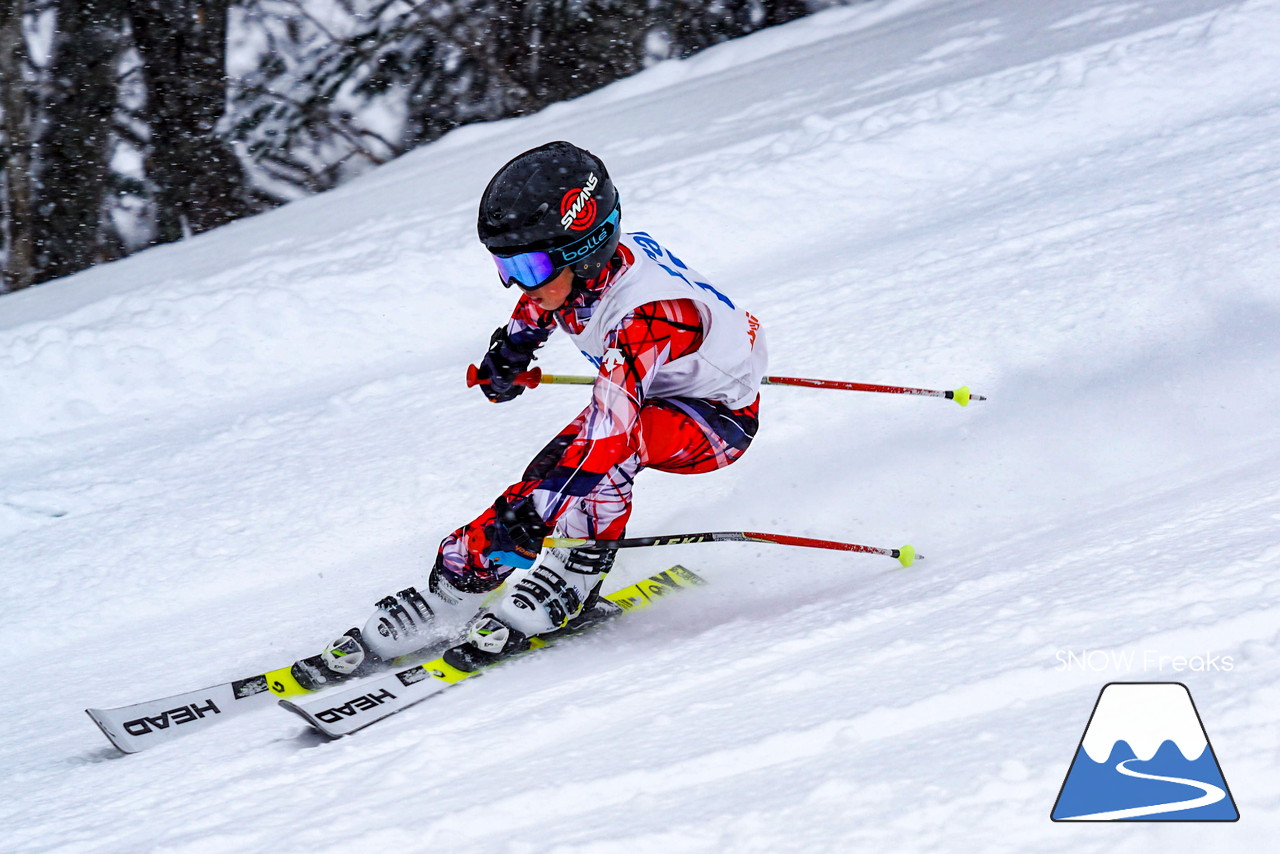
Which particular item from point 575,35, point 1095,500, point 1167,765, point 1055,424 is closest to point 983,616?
point 1167,765

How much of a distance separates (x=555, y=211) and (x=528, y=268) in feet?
0.55

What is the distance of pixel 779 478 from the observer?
3.87 meters

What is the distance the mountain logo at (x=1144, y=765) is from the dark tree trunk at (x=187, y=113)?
9070mm

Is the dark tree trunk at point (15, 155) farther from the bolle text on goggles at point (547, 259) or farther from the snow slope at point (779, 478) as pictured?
the bolle text on goggles at point (547, 259)

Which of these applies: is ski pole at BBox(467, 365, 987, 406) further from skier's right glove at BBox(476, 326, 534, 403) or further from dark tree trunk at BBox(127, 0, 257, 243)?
dark tree trunk at BBox(127, 0, 257, 243)

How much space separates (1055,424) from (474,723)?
2.53 metres

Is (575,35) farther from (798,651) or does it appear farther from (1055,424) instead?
(798,651)

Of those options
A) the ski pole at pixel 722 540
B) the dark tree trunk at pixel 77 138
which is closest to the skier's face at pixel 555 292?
the ski pole at pixel 722 540

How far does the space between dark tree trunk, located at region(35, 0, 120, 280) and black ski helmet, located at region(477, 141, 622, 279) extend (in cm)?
785

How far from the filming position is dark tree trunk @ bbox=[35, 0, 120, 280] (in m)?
8.68

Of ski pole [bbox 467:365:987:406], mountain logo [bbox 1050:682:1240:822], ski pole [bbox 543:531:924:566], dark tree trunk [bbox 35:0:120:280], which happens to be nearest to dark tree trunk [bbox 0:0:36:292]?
dark tree trunk [bbox 35:0:120:280]

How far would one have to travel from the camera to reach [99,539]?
153 inches
